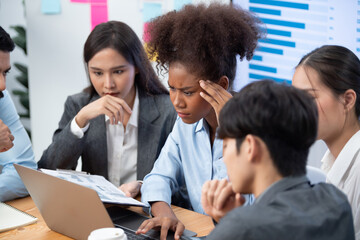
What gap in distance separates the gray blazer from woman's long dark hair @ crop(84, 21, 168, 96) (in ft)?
0.27

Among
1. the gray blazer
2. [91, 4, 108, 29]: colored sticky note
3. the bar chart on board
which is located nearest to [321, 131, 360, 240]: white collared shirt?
the gray blazer

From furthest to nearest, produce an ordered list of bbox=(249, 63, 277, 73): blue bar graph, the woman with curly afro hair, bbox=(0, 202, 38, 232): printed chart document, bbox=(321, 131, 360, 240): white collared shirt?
1. bbox=(249, 63, 277, 73): blue bar graph
2. the woman with curly afro hair
3. bbox=(0, 202, 38, 232): printed chart document
4. bbox=(321, 131, 360, 240): white collared shirt

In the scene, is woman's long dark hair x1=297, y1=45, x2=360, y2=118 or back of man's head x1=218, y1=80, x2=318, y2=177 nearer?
back of man's head x1=218, y1=80, x2=318, y2=177

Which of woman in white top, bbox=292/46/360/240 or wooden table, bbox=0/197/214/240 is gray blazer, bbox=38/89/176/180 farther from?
woman in white top, bbox=292/46/360/240

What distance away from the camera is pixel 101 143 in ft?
7.20

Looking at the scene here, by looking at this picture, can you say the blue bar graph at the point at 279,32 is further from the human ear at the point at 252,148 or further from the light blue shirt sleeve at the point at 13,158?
the human ear at the point at 252,148

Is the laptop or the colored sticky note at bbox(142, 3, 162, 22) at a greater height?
the colored sticky note at bbox(142, 3, 162, 22)

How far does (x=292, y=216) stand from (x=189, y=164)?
993mm

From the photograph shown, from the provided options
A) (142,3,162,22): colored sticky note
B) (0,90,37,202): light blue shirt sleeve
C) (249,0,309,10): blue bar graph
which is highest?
(249,0,309,10): blue bar graph

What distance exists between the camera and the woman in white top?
1.50 metres

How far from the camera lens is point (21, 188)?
1.85m

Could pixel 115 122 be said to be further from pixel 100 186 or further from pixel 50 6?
pixel 50 6

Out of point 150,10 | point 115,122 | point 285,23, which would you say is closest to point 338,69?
point 115,122

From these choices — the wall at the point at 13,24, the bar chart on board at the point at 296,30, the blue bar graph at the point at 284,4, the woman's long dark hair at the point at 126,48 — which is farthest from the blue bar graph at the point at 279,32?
the wall at the point at 13,24
